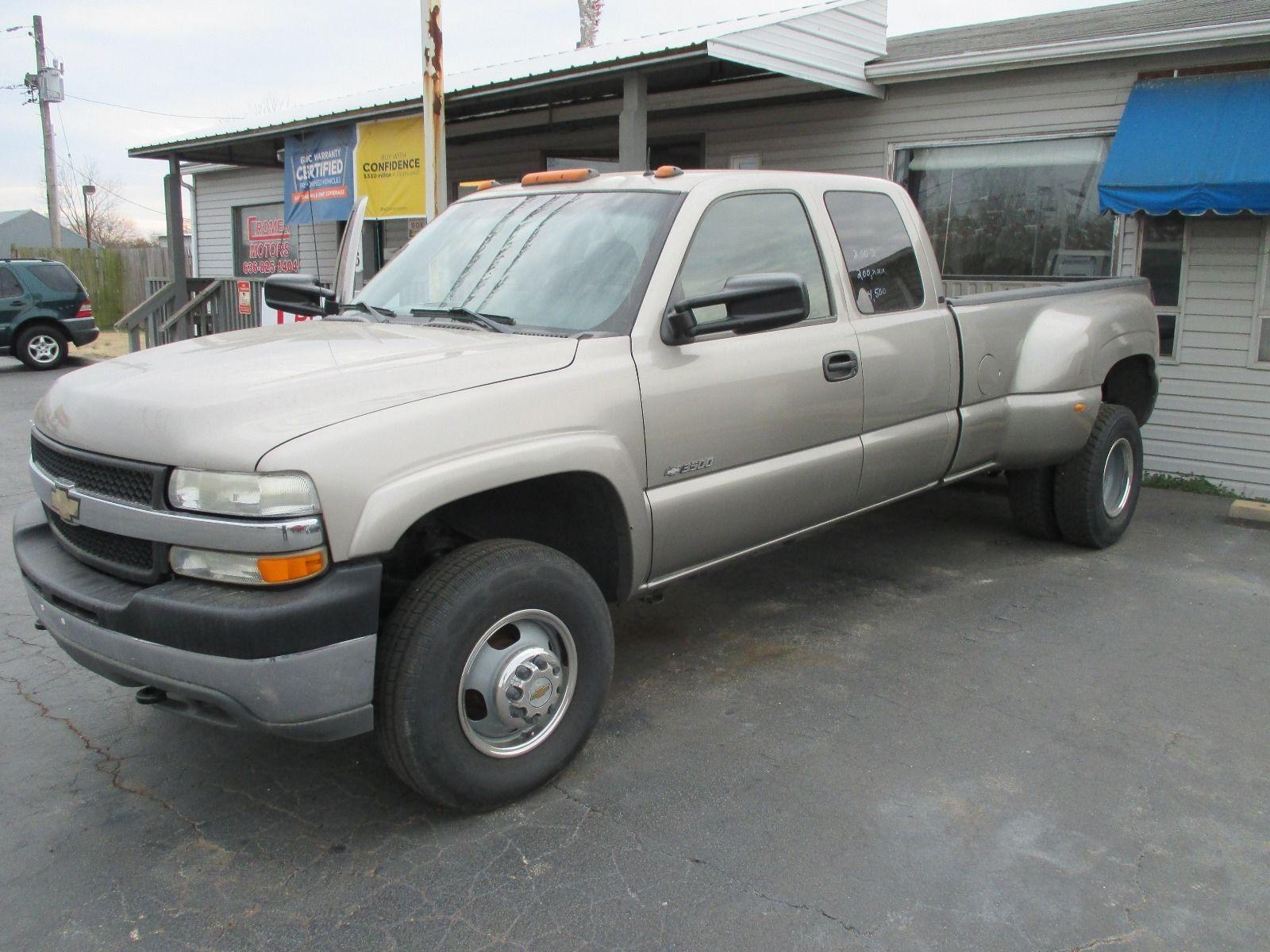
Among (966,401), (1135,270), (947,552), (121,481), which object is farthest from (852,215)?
(1135,270)

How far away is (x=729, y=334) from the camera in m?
3.94

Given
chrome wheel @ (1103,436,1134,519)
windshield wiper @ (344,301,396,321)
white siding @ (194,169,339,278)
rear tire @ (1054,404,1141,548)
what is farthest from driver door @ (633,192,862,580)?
white siding @ (194,169,339,278)

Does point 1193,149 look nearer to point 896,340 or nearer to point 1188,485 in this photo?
point 1188,485

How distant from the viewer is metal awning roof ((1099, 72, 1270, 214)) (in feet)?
24.3

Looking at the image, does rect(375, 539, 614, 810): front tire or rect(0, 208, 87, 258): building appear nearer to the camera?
rect(375, 539, 614, 810): front tire

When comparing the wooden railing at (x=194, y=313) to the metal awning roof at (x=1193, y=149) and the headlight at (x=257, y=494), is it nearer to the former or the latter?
the metal awning roof at (x=1193, y=149)

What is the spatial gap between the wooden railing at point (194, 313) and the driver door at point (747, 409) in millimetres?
11150

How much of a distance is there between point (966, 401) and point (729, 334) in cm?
179

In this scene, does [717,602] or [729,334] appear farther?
[717,602]

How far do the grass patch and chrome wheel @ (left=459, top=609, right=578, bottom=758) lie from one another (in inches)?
255

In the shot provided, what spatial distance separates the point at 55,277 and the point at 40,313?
2.35ft

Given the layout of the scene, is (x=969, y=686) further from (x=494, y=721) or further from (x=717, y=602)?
(x=494, y=721)

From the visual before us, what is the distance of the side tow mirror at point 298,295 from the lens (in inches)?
186

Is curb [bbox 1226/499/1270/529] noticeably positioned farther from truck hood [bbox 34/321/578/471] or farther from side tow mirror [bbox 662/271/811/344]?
truck hood [bbox 34/321/578/471]
